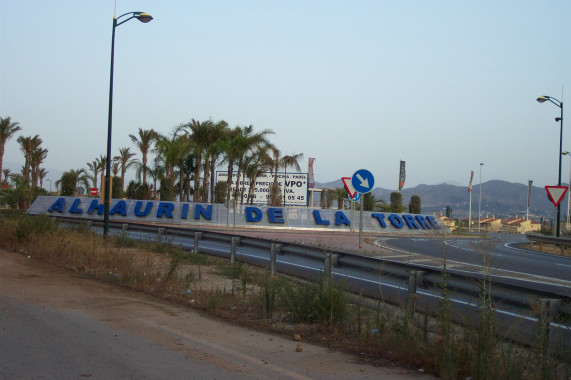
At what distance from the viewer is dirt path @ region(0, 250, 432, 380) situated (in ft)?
19.6

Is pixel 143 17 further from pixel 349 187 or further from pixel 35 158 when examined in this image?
pixel 35 158

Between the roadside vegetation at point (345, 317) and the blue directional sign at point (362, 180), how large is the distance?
6.83 metres

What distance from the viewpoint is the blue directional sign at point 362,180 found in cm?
1947

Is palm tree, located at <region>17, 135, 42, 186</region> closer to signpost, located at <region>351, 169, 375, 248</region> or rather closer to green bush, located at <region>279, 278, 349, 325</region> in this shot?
signpost, located at <region>351, 169, 375, 248</region>

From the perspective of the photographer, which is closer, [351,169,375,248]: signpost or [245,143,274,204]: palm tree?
[351,169,375,248]: signpost

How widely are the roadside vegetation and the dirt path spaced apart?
32 cm

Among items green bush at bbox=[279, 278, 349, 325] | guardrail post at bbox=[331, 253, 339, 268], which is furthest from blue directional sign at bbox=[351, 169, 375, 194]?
green bush at bbox=[279, 278, 349, 325]

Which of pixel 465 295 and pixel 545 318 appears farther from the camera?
pixel 465 295

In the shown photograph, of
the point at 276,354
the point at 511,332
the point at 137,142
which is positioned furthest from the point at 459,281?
the point at 137,142

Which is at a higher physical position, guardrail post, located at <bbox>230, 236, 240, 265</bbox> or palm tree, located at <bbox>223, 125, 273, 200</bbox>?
palm tree, located at <bbox>223, 125, 273, 200</bbox>

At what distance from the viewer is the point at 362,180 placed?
1961 centimetres

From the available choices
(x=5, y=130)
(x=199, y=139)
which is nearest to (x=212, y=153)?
(x=199, y=139)

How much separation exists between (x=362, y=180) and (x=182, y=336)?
1314 centimetres

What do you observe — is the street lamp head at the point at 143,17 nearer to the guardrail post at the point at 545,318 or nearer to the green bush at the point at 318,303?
the green bush at the point at 318,303
